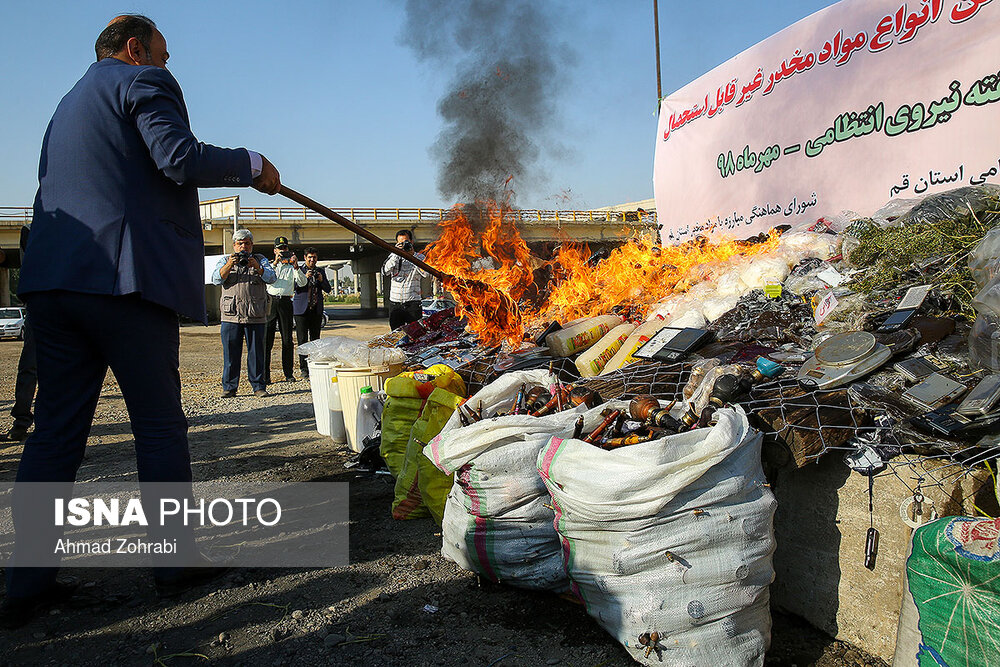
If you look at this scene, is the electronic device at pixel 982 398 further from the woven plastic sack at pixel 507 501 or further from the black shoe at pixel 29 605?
the black shoe at pixel 29 605

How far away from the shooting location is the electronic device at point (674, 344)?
3.44m

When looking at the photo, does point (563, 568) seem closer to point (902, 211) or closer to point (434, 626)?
point (434, 626)

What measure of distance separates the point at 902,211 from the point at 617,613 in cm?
371

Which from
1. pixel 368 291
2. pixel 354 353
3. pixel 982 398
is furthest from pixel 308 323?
pixel 368 291

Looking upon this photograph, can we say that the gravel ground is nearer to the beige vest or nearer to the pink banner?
the pink banner

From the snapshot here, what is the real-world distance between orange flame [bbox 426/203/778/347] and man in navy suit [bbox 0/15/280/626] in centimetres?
247

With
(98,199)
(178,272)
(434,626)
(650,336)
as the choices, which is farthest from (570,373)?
(98,199)

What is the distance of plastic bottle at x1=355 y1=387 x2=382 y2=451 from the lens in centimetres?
468

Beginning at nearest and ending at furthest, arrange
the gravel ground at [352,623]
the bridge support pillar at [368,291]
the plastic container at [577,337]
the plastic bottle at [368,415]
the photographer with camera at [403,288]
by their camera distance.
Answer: the gravel ground at [352,623] < the plastic container at [577,337] < the plastic bottle at [368,415] < the photographer with camera at [403,288] < the bridge support pillar at [368,291]

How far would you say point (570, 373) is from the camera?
161 inches

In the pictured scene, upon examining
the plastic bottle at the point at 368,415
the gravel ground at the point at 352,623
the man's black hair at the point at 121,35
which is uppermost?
the man's black hair at the point at 121,35

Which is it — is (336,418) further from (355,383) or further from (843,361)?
(843,361)

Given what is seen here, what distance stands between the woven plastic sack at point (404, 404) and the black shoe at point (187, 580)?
1.28 m

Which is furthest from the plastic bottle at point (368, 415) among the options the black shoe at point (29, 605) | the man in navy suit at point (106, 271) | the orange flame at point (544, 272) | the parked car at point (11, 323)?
the parked car at point (11, 323)
